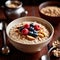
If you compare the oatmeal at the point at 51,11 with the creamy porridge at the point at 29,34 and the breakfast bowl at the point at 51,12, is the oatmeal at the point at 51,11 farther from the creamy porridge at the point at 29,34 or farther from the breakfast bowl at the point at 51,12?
the creamy porridge at the point at 29,34

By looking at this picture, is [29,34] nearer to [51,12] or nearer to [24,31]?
[24,31]

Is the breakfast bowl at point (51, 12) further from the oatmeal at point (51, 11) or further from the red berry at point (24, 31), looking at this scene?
the red berry at point (24, 31)

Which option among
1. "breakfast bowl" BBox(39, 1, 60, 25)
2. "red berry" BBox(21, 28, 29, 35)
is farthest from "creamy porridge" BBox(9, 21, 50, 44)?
"breakfast bowl" BBox(39, 1, 60, 25)

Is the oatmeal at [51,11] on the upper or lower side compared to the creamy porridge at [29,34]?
upper

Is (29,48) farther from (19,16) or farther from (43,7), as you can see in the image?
(43,7)

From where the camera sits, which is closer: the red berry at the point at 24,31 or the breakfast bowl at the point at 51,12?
the red berry at the point at 24,31

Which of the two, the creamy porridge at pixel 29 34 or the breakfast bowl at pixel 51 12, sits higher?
the breakfast bowl at pixel 51 12

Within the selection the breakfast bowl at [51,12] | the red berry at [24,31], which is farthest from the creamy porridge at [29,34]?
the breakfast bowl at [51,12]
